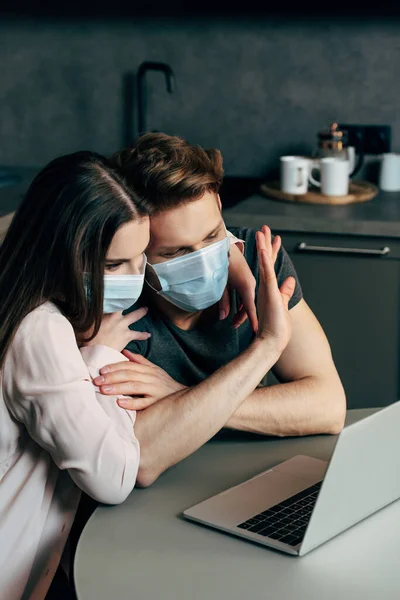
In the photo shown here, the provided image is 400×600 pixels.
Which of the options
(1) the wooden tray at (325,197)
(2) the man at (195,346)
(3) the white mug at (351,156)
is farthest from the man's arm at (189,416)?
(3) the white mug at (351,156)

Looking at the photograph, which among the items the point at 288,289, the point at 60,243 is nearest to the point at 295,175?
the point at 288,289

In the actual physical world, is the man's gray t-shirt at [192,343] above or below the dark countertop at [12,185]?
above

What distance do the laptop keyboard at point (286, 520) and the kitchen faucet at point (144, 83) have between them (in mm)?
2138

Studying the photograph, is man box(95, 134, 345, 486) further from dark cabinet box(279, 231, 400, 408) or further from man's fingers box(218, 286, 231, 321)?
dark cabinet box(279, 231, 400, 408)

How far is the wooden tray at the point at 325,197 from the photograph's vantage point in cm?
283

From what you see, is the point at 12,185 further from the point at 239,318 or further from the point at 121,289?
the point at 121,289

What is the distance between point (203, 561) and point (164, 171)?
2.31ft

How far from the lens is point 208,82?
3.24 m

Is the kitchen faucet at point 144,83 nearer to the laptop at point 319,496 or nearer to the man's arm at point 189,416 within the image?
the man's arm at point 189,416

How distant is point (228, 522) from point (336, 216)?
1631mm

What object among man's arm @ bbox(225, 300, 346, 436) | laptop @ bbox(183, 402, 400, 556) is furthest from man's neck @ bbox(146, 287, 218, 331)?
laptop @ bbox(183, 402, 400, 556)

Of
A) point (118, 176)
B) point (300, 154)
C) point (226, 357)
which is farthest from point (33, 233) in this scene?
point (300, 154)

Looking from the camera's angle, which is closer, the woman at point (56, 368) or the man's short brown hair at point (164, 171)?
the woman at point (56, 368)

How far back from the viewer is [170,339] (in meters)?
1.71
